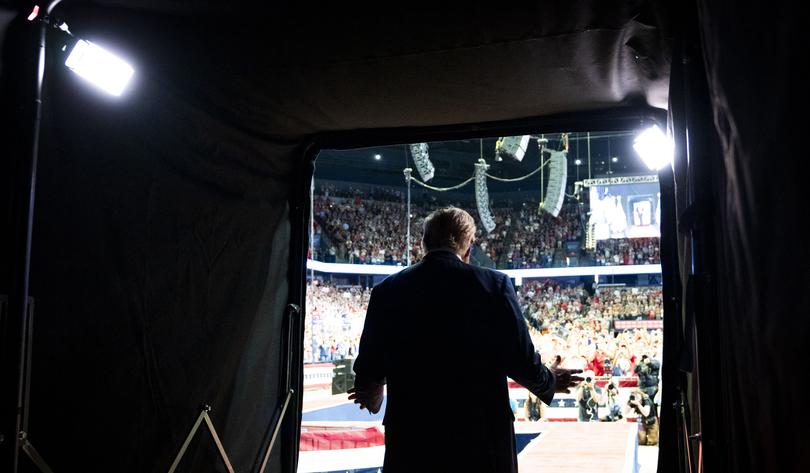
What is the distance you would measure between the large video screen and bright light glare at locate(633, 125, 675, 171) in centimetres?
1238

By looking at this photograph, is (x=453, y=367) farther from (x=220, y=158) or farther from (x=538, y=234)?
(x=538, y=234)

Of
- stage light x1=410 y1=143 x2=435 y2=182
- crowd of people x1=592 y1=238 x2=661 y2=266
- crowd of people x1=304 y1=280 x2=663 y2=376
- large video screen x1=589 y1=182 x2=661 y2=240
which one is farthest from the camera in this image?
crowd of people x1=592 y1=238 x2=661 y2=266

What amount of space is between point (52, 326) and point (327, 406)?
9.20m

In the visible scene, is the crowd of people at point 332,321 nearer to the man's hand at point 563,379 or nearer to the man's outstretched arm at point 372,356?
the man's outstretched arm at point 372,356

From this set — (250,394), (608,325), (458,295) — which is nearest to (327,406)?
(250,394)

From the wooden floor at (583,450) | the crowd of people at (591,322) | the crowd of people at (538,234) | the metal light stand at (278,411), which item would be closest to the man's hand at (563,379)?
the metal light stand at (278,411)

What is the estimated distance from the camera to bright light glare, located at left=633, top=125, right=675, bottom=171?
3186 mm

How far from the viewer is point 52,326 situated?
7.33 feet

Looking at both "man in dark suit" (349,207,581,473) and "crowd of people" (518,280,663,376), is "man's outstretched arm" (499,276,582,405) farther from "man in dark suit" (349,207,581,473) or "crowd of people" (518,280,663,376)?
"crowd of people" (518,280,663,376)

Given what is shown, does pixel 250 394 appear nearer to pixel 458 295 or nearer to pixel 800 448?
pixel 458 295

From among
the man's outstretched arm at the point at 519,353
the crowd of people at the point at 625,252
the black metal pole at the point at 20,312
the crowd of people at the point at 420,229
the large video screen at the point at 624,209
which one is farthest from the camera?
the crowd of people at the point at 625,252

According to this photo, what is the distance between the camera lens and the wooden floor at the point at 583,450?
177 inches

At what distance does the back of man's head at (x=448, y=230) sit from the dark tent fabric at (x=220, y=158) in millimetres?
624

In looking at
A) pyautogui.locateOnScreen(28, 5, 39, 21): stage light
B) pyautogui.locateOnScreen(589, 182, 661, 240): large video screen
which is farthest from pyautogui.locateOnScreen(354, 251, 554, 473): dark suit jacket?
pyautogui.locateOnScreen(589, 182, 661, 240): large video screen
